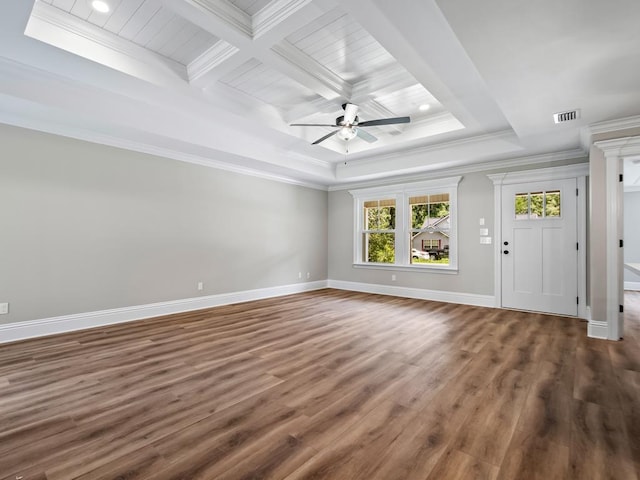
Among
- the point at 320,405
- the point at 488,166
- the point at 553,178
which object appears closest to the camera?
the point at 320,405

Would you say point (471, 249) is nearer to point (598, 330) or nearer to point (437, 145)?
point (437, 145)

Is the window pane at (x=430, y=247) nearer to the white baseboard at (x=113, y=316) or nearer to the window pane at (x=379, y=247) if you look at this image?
the window pane at (x=379, y=247)

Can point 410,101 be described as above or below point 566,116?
above

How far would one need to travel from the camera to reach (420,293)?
252 inches

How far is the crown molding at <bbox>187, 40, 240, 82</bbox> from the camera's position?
3.07 m

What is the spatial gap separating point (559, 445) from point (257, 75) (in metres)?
4.22

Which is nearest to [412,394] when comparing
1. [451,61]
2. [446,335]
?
[446,335]

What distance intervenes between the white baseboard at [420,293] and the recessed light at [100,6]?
616cm

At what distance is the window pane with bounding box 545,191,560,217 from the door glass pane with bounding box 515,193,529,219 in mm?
274

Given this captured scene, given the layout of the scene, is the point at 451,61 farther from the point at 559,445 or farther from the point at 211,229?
the point at 211,229

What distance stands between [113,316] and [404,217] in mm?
5496

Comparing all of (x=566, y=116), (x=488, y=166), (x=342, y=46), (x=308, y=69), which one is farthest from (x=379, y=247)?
(x=342, y=46)

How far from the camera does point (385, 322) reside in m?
4.52

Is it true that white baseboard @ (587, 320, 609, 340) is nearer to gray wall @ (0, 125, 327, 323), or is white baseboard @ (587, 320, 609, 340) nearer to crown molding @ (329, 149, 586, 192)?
crown molding @ (329, 149, 586, 192)
